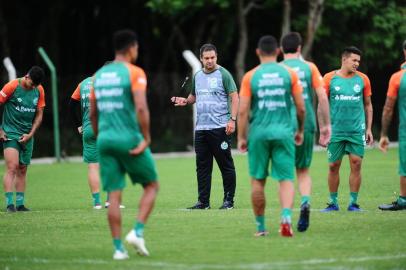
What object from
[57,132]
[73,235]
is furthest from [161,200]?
[57,132]

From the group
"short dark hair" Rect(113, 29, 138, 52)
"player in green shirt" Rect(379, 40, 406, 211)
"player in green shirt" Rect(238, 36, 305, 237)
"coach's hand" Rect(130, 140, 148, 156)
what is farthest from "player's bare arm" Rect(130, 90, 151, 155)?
Answer: "player in green shirt" Rect(379, 40, 406, 211)

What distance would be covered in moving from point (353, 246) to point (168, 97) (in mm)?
23193

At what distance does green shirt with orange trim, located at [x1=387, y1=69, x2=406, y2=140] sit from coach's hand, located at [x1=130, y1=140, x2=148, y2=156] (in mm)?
4402

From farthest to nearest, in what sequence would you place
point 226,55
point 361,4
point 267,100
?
point 226,55 < point 361,4 < point 267,100

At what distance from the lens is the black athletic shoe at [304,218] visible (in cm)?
1177

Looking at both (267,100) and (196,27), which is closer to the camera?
(267,100)

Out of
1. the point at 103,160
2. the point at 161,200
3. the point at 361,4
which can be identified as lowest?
the point at 161,200

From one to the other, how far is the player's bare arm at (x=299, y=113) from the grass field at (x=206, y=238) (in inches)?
44.5

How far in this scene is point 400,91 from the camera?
13547 mm

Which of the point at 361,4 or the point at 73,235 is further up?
the point at 361,4

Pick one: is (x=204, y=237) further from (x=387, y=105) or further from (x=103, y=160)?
(x=387, y=105)

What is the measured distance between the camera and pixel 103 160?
33.9ft

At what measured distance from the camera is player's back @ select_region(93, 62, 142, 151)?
1023 cm

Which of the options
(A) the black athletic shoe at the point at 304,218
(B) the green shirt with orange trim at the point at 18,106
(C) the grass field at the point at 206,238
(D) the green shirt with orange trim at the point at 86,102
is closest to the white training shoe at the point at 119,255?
(C) the grass field at the point at 206,238
